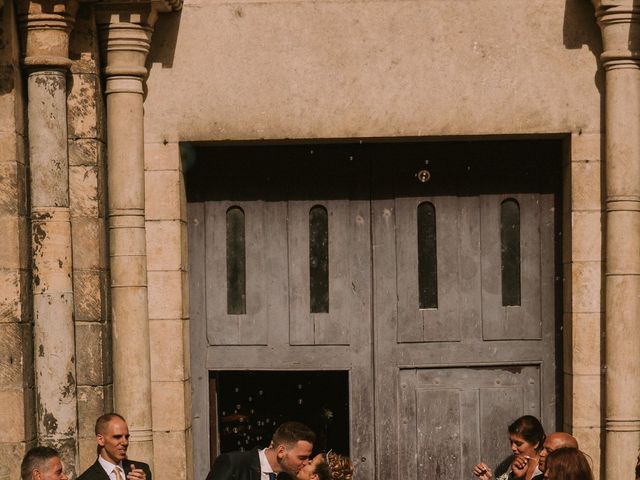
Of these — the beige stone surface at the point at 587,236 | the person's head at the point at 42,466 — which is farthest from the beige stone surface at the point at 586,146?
the person's head at the point at 42,466

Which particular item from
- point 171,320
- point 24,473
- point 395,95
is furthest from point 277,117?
point 24,473

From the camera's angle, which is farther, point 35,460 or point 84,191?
point 84,191

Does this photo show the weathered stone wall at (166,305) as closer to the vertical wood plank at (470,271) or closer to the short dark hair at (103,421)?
the short dark hair at (103,421)

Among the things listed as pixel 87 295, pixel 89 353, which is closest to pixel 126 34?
pixel 87 295

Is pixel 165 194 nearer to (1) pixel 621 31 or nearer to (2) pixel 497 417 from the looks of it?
(2) pixel 497 417

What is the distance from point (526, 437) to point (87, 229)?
306 centimetres

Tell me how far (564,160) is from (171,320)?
286 centimetres

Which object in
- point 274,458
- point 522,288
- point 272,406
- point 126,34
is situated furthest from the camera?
point 272,406

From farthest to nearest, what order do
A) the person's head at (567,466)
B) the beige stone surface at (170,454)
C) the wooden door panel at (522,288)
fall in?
the wooden door panel at (522,288), the beige stone surface at (170,454), the person's head at (567,466)

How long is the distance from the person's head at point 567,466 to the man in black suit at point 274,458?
5.05 feet

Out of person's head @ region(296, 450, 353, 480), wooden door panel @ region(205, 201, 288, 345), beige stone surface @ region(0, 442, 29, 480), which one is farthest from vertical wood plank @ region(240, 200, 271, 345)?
person's head @ region(296, 450, 353, 480)

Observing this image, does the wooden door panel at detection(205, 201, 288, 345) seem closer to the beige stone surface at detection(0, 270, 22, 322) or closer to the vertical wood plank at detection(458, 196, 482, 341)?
the vertical wood plank at detection(458, 196, 482, 341)

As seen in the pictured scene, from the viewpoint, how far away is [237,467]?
288 inches

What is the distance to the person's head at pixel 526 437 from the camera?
7.98 m
